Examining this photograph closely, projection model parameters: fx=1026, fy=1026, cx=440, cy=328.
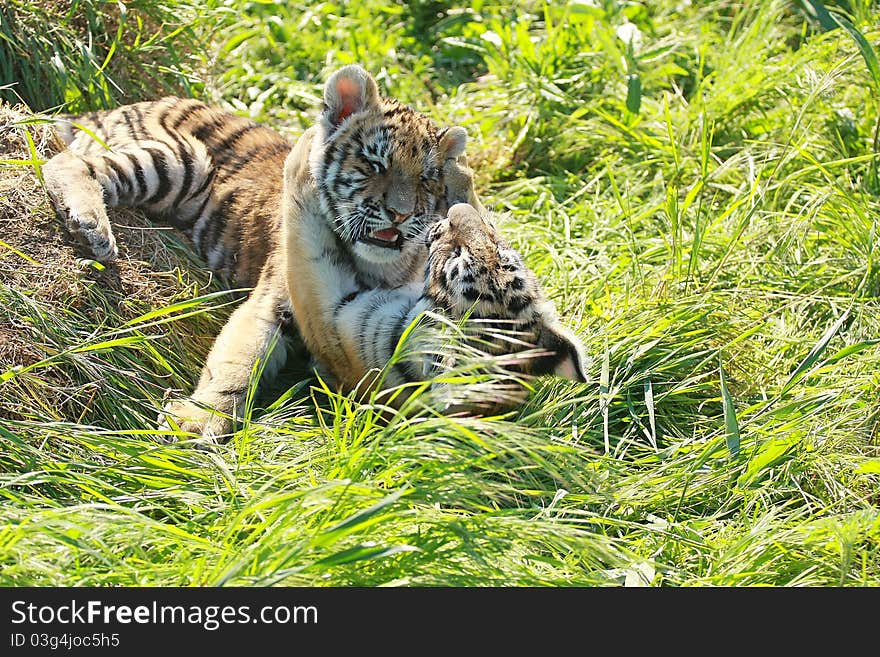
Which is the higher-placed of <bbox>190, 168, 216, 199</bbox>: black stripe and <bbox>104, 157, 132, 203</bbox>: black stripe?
<bbox>104, 157, 132, 203</bbox>: black stripe

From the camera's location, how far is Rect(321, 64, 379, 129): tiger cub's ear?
3.74 meters

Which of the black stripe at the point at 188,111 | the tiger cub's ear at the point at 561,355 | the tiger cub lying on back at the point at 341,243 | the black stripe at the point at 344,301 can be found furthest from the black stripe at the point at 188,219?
the tiger cub's ear at the point at 561,355

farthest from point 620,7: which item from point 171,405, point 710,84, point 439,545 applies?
point 439,545

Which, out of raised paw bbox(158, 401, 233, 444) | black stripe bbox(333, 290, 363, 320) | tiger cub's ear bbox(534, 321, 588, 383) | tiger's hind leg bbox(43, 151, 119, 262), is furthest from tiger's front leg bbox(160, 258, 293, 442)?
tiger cub's ear bbox(534, 321, 588, 383)

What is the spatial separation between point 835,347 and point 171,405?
2.35 meters

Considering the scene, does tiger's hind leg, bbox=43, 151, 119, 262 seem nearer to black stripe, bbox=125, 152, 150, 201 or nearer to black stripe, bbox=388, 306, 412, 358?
black stripe, bbox=125, 152, 150, 201

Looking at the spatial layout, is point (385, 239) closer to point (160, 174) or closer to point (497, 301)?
point (497, 301)

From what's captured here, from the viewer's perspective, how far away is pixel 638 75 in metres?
5.18

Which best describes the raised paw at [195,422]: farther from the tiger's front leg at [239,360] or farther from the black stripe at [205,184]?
the black stripe at [205,184]

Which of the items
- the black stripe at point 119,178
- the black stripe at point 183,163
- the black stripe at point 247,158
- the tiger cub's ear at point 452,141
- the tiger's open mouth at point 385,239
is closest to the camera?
the tiger's open mouth at point 385,239

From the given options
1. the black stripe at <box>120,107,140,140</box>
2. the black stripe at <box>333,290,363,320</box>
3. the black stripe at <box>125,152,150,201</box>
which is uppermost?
the black stripe at <box>120,107,140,140</box>

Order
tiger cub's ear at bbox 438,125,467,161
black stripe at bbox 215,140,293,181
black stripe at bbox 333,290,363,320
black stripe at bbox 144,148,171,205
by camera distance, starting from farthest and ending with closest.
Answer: black stripe at bbox 215,140,293,181, black stripe at bbox 144,148,171,205, tiger cub's ear at bbox 438,125,467,161, black stripe at bbox 333,290,363,320

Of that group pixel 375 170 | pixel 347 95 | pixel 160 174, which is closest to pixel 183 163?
pixel 160 174

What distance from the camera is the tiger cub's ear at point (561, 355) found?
3.28 meters
